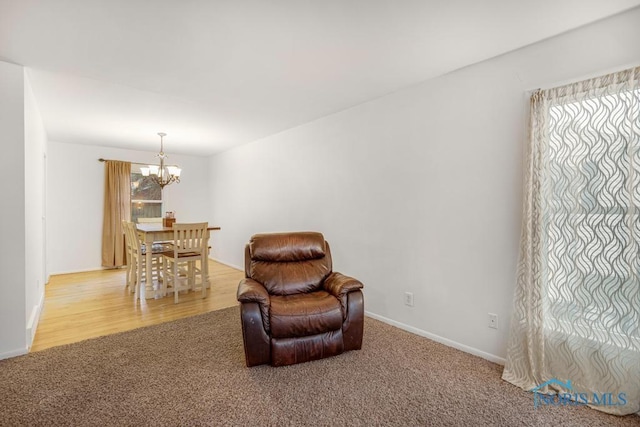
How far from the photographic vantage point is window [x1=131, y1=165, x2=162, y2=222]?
602cm

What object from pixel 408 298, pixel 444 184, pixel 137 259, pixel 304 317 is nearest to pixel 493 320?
pixel 408 298

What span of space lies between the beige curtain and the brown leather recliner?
4.21 metres

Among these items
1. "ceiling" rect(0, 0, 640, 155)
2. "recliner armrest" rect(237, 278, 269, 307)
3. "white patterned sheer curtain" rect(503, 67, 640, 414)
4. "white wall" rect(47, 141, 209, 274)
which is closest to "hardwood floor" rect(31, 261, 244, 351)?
"white wall" rect(47, 141, 209, 274)

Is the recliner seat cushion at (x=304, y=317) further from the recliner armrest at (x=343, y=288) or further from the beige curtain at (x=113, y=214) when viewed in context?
the beige curtain at (x=113, y=214)

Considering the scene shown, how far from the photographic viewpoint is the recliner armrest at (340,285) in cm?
247

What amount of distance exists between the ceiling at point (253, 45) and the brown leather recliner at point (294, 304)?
1552 millimetres

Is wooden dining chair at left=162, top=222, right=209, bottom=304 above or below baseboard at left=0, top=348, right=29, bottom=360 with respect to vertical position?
above

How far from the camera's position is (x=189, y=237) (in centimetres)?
398

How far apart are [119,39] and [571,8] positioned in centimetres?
288

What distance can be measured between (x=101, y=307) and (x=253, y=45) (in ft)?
11.2

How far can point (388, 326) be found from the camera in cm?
304

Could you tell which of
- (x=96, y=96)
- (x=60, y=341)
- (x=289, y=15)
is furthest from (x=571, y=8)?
(x=60, y=341)

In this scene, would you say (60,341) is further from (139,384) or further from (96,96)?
(96,96)

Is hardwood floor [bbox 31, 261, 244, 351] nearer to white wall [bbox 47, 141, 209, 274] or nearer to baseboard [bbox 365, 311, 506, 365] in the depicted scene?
white wall [bbox 47, 141, 209, 274]
